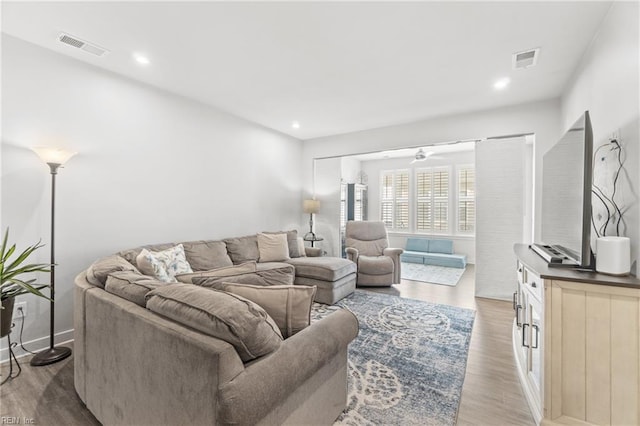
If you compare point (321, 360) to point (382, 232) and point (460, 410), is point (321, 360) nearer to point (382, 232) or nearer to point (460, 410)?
point (460, 410)

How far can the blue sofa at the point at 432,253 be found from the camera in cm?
617

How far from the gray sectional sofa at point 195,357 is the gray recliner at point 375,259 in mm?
2871

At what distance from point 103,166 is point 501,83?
4.40 m

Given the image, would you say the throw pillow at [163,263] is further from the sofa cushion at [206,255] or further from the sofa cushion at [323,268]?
the sofa cushion at [323,268]

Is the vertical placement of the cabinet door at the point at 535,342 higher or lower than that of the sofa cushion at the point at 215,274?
lower

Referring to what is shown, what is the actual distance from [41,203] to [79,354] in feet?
5.31

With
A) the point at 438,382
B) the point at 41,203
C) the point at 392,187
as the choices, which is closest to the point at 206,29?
the point at 41,203

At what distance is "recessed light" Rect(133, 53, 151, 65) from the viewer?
2.65 metres

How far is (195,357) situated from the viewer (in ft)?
3.36

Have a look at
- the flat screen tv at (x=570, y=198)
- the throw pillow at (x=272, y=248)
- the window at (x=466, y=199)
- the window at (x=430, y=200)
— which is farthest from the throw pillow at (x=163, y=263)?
the window at (x=466, y=199)

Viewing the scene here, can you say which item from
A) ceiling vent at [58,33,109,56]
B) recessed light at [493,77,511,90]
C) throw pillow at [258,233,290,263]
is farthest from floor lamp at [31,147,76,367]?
recessed light at [493,77,511,90]

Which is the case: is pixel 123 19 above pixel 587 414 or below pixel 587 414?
above

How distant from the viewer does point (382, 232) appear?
5.23m

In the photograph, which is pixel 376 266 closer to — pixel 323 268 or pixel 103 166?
pixel 323 268
